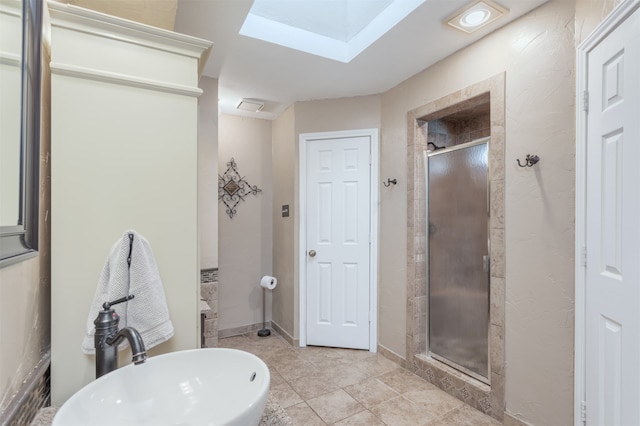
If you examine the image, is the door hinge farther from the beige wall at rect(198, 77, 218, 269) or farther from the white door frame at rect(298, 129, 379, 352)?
the beige wall at rect(198, 77, 218, 269)

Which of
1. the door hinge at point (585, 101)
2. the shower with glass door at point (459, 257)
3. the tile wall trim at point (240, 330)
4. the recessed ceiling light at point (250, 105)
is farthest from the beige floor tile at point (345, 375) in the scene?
the recessed ceiling light at point (250, 105)

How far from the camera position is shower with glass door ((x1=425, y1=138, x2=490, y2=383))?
2.27 metres


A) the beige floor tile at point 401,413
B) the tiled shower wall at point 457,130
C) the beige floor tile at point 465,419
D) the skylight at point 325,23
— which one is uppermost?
the skylight at point 325,23

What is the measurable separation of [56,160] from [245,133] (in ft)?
8.95

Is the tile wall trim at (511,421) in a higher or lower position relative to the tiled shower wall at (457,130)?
lower

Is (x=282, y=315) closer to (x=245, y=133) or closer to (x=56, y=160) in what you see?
(x=245, y=133)

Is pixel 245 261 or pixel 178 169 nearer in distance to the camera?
pixel 178 169

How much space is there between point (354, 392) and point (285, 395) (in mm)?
493

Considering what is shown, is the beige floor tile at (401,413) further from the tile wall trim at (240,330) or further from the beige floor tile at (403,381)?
the tile wall trim at (240,330)

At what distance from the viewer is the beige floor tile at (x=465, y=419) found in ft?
6.57

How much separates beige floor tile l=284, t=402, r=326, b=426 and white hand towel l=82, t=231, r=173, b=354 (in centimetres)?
135

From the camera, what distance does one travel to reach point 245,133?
363 centimetres

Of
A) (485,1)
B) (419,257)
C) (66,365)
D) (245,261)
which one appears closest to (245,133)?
(245,261)

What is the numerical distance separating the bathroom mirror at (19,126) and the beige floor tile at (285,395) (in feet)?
6.28
